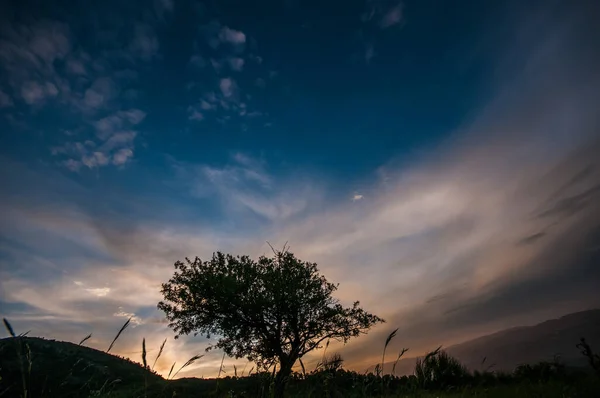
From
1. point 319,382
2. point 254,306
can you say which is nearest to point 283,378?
point 319,382

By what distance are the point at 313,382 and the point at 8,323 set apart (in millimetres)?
4472

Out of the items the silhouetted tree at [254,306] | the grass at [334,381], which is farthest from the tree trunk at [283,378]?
the silhouetted tree at [254,306]

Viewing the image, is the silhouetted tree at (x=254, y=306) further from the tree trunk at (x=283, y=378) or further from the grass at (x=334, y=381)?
the tree trunk at (x=283, y=378)

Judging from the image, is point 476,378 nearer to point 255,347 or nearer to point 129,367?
point 255,347

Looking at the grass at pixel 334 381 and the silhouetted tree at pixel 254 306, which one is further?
the silhouetted tree at pixel 254 306

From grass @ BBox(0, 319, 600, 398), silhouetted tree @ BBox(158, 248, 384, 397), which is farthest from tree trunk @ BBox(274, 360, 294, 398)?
silhouetted tree @ BBox(158, 248, 384, 397)

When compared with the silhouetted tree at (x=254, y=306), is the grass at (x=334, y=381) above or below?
below

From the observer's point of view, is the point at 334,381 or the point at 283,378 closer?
the point at 283,378

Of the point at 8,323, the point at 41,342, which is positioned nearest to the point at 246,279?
the point at 8,323

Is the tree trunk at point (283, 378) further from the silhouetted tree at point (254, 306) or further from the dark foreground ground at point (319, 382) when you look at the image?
the silhouetted tree at point (254, 306)

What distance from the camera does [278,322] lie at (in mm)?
29688

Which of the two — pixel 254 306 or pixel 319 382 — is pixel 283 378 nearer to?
pixel 319 382

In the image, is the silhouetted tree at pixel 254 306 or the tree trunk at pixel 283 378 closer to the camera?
the tree trunk at pixel 283 378

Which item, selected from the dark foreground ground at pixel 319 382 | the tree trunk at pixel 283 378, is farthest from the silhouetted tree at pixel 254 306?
the tree trunk at pixel 283 378
